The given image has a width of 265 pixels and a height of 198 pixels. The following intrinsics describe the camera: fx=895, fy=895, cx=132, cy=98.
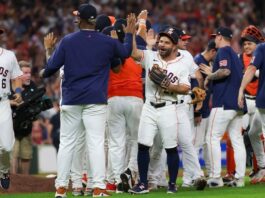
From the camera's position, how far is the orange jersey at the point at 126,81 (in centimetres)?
1254

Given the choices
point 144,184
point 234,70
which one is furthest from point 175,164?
point 234,70

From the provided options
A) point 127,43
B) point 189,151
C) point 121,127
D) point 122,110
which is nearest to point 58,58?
point 127,43

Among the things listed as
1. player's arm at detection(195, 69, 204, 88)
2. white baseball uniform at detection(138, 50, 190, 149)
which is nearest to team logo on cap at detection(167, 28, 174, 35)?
white baseball uniform at detection(138, 50, 190, 149)

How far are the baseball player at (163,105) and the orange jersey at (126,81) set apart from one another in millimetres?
637

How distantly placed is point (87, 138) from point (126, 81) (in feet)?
5.37

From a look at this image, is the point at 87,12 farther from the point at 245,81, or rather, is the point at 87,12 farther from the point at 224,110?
the point at 224,110

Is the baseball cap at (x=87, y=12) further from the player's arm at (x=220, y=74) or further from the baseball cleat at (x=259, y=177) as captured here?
the baseball cleat at (x=259, y=177)

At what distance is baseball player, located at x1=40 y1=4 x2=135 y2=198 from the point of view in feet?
36.4

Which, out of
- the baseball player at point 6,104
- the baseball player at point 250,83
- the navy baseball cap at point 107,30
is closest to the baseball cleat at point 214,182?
the baseball player at point 250,83

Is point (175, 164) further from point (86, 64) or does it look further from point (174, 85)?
point (86, 64)

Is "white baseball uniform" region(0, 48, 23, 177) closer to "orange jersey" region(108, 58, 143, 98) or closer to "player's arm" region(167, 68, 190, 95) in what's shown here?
"orange jersey" region(108, 58, 143, 98)

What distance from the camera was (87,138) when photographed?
439 inches

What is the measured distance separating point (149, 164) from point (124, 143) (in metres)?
0.48

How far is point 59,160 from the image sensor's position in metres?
11.1
